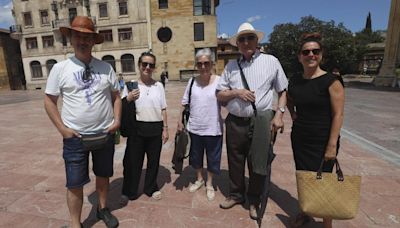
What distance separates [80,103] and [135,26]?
29714 mm

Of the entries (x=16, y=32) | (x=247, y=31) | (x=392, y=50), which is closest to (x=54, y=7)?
(x=16, y=32)

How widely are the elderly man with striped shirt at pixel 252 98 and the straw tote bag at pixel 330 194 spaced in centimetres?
60

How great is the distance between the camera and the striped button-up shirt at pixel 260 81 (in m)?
2.68

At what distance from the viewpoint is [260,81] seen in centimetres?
267

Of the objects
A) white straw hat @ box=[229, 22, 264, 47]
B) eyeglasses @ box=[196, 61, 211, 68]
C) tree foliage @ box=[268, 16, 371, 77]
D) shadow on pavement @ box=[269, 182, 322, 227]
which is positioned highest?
tree foliage @ box=[268, 16, 371, 77]

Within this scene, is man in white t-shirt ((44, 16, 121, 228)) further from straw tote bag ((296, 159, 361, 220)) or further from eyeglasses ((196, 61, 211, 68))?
straw tote bag ((296, 159, 361, 220))

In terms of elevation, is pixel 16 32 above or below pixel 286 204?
above

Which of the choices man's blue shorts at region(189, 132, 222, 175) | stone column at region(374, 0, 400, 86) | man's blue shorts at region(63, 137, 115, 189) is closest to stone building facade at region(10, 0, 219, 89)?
stone column at region(374, 0, 400, 86)

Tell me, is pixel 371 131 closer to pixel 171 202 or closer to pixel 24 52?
pixel 171 202

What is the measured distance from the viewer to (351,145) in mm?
5578

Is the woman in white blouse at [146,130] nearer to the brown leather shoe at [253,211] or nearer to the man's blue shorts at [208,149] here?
the man's blue shorts at [208,149]

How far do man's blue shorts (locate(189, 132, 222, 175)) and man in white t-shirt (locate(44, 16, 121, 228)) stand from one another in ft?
3.69

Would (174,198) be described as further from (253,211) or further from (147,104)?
(147,104)

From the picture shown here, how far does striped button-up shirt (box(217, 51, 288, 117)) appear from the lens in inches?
106
